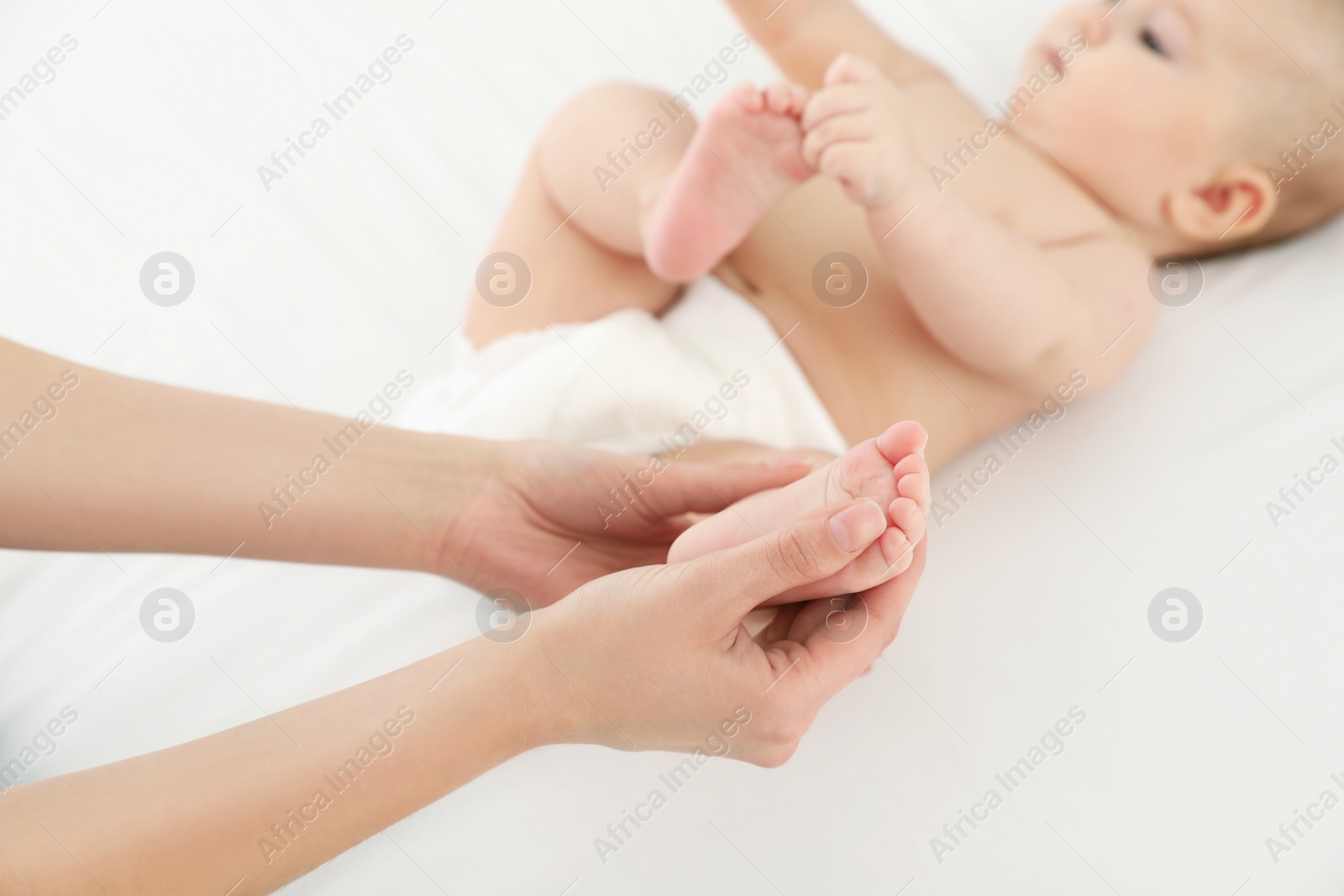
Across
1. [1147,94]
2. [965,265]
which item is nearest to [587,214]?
[965,265]

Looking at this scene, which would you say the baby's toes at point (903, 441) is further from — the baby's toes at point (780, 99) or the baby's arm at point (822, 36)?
the baby's arm at point (822, 36)

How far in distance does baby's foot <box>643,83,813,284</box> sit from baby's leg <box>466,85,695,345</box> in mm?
96

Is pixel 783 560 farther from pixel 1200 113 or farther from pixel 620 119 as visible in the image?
pixel 1200 113

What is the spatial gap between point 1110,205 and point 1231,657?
0.63 m

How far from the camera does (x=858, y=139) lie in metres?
1.05

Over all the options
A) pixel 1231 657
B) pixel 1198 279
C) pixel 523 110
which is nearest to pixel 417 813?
pixel 1231 657

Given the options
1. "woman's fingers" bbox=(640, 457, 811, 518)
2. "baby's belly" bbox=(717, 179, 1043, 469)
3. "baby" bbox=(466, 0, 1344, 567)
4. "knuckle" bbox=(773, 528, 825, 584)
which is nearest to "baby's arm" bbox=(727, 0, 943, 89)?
"baby" bbox=(466, 0, 1344, 567)

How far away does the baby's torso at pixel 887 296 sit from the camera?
48.1 inches

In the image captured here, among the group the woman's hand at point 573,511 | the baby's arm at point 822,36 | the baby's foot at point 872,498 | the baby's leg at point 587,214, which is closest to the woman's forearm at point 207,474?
the woman's hand at point 573,511

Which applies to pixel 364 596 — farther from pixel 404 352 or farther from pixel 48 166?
pixel 48 166

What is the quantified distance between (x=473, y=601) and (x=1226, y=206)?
1.11 metres

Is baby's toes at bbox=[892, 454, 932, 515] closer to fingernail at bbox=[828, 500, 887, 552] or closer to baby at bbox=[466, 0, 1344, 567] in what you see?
fingernail at bbox=[828, 500, 887, 552]

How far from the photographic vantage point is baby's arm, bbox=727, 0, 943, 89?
4.63 ft

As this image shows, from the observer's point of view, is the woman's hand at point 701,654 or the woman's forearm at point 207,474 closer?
the woman's hand at point 701,654
